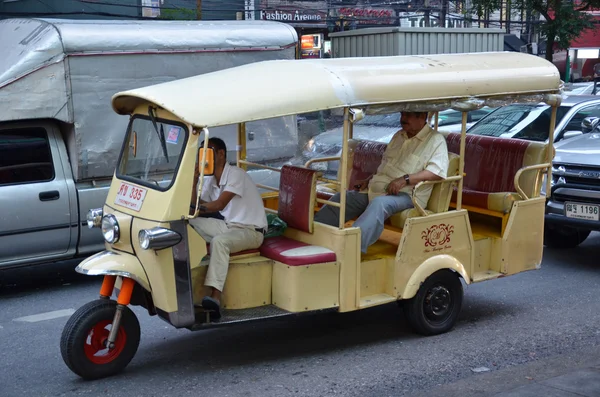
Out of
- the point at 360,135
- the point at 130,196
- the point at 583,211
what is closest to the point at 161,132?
the point at 130,196

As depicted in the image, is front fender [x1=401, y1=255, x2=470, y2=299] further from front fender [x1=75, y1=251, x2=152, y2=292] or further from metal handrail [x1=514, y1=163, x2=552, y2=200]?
front fender [x1=75, y1=251, x2=152, y2=292]

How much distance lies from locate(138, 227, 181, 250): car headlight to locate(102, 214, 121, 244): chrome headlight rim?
13.3 inches

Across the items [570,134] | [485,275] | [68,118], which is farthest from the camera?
[570,134]

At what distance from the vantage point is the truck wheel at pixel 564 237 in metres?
9.75

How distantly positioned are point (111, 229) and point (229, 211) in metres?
0.89

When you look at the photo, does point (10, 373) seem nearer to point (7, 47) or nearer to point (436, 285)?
point (436, 285)

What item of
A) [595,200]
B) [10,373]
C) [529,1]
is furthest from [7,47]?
[529,1]

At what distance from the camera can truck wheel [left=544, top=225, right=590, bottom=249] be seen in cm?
975

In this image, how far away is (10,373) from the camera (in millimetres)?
5910

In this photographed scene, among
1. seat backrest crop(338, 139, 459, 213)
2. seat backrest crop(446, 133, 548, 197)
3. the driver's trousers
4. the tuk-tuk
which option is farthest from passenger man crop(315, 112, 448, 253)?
seat backrest crop(446, 133, 548, 197)

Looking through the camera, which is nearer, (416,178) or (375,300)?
(375,300)

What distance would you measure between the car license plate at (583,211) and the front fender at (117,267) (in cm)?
498

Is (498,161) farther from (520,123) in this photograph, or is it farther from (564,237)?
(520,123)

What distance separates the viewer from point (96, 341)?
555cm
